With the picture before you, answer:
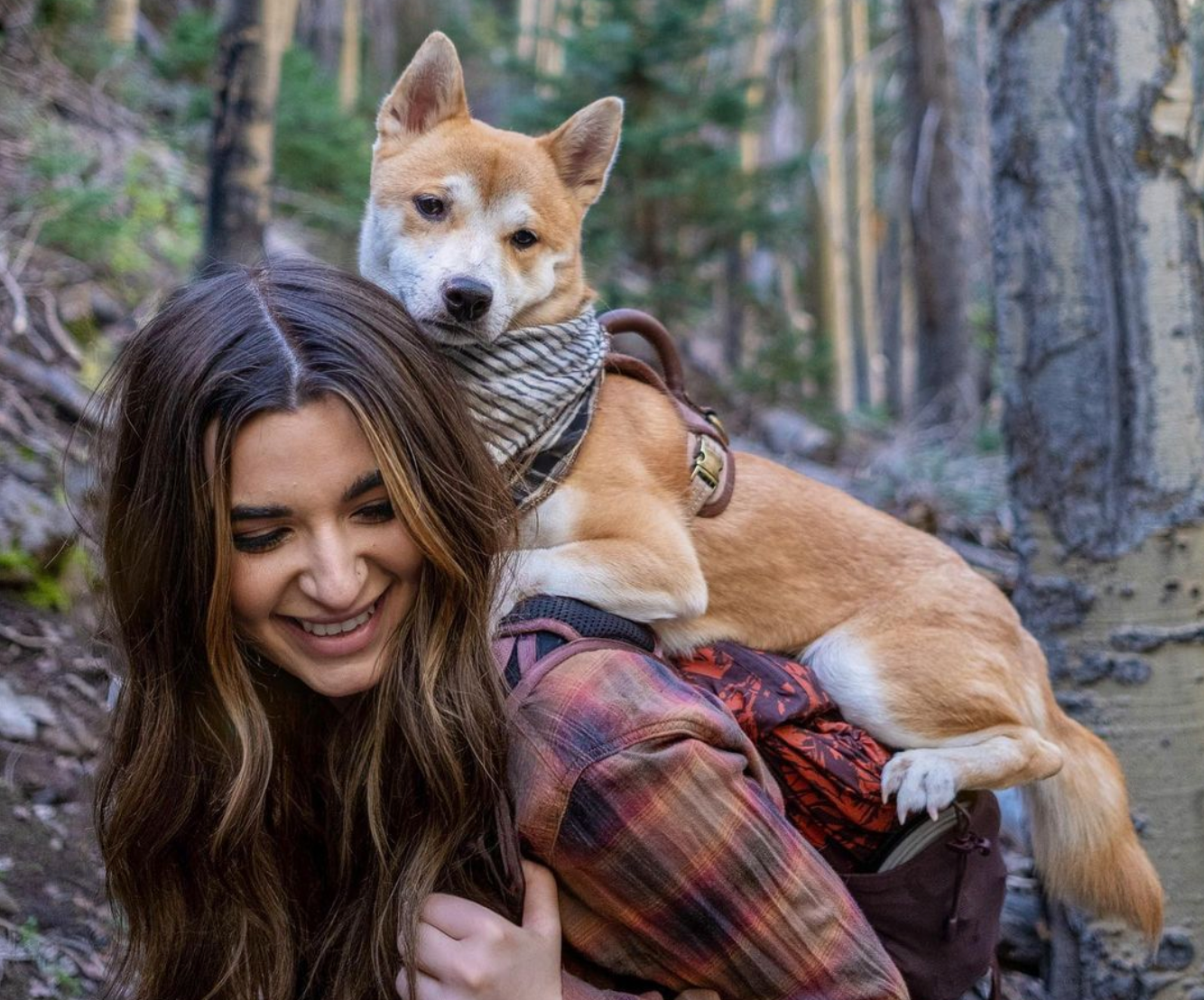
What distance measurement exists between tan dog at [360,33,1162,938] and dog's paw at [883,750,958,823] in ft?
0.04

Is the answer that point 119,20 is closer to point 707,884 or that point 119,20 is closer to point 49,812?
point 49,812

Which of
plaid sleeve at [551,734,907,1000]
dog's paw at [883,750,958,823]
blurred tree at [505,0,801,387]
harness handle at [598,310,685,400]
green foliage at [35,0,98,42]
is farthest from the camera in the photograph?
blurred tree at [505,0,801,387]

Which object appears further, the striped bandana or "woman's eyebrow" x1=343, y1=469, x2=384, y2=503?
the striped bandana

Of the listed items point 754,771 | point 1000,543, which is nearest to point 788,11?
point 1000,543

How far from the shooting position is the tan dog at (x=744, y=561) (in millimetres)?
2670

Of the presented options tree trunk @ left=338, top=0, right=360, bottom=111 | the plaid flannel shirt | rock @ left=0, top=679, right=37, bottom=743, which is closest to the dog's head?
the plaid flannel shirt

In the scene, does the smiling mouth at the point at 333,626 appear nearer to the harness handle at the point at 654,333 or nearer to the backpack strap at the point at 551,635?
the backpack strap at the point at 551,635

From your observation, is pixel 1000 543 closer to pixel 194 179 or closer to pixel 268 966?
pixel 268 966

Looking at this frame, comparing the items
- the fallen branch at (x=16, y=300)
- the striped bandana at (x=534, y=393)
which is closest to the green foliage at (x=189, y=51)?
the fallen branch at (x=16, y=300)

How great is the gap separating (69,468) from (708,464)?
295 centimetres

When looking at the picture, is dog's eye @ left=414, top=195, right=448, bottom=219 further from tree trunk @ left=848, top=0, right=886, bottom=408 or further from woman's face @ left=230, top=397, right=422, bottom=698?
tree trunk @ left=848, top=0, right=886, bottom=408

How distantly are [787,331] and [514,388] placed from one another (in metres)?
9.42

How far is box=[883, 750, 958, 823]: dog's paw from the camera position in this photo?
90.7 inches

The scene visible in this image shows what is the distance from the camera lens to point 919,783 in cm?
237
